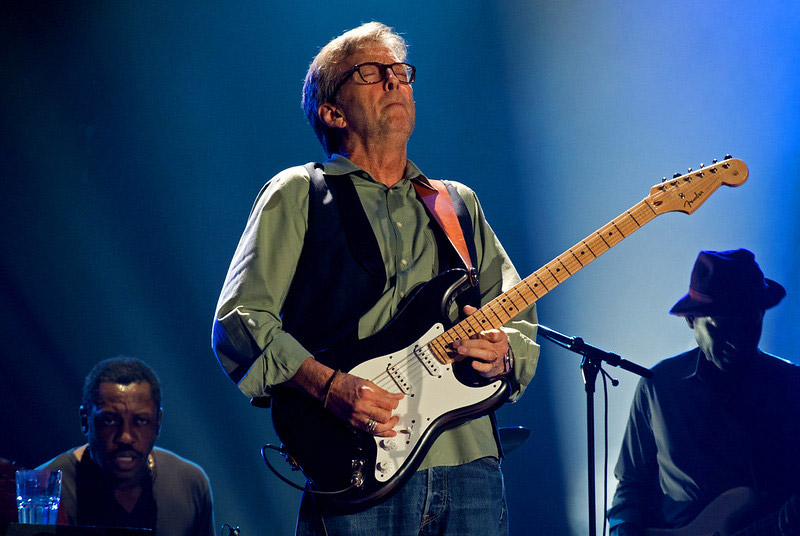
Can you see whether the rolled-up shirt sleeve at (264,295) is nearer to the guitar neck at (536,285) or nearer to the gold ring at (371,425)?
the gold ring at (371,425)

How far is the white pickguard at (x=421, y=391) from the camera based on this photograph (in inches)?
74.9

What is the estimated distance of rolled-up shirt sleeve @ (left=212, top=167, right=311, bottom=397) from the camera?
6.11 feet

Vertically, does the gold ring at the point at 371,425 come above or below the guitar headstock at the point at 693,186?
below

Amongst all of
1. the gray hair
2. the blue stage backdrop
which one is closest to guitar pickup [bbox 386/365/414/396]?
the gray hair

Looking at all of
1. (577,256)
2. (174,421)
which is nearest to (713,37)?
(577,256)

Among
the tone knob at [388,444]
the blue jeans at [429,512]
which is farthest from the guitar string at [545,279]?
the blue jeans at [429,512]

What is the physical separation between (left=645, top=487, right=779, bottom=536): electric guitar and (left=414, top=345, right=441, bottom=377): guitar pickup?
2718mm

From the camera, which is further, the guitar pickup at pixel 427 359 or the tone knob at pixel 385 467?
the guitar pickup at pixel 427 359

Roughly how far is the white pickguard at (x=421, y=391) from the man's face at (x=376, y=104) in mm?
700

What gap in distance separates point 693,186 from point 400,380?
1.15 meters

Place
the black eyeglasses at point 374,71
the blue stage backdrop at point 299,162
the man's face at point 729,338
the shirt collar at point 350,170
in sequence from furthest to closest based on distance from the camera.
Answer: the blue stage backdrop at point 299,162 → the man's face at point 729,338 → the black eyeglasses at point 374,71 → the shirt collar at point 350,170

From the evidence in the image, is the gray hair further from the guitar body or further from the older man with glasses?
the guitar body

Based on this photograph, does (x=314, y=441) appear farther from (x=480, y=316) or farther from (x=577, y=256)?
(x=577, y=256)

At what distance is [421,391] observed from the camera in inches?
77.3
